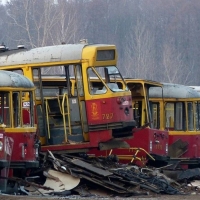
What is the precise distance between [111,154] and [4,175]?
5757 mm

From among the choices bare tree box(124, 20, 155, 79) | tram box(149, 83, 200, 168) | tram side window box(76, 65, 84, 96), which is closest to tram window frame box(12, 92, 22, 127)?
tram side window box(76, 65, 84, 96)

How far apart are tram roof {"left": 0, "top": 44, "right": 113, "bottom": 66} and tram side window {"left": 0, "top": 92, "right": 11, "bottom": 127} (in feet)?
12.1

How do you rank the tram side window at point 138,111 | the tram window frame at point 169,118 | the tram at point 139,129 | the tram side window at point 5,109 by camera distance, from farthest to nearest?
the tram window frame at point 169,118 → the tram side window at point 138,111 → the tram at point 139,129 → the tram side window at point 5,109

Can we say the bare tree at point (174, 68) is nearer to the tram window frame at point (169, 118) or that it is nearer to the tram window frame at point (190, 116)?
the tram window frame at point (190, 116)

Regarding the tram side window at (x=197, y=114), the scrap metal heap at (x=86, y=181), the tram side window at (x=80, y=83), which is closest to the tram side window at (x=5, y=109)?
the scrap metal heap at (x=86, y=181)

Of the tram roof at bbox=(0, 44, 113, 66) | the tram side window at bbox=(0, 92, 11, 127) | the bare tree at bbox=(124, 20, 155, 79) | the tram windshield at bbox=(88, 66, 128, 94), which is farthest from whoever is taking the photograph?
the bare tree at bbox=(124, 20, 155, 79)

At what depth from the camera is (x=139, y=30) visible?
273 ft

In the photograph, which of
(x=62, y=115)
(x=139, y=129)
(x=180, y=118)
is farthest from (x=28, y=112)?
(x=180, y=118)

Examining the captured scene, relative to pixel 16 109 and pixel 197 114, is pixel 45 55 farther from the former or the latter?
pixel 197 114

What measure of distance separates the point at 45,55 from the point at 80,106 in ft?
5.27

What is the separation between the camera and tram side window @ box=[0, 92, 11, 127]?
20639 millimetres

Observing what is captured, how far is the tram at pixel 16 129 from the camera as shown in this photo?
68.1 ft

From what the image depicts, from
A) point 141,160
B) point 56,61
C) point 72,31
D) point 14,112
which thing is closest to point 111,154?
point 141,160

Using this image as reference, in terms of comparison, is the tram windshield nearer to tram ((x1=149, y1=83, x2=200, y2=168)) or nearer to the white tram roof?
tram ((x1=149, y1=83, x2=200, y2=168))
